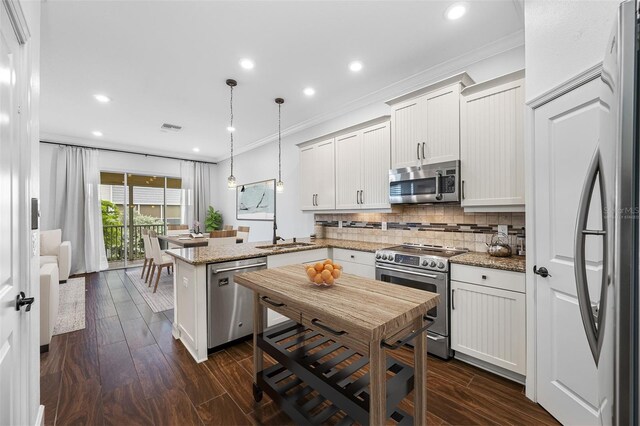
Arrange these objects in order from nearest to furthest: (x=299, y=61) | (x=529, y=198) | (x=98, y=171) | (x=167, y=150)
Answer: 1. (x=529, y=198)
2. (x=299, y=61)
3. (x=98, y=171)
4. (x=167, y=150)

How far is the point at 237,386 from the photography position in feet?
6.72

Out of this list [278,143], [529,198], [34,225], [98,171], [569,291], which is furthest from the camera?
[98,171]

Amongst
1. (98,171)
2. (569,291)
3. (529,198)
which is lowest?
(569,291)

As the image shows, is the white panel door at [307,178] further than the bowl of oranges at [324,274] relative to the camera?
Yes

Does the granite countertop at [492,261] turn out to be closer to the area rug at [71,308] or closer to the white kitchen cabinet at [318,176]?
the white kitchen cabinet at [318,176]

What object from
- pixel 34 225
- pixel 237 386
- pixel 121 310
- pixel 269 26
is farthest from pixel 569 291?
pixel 121 310

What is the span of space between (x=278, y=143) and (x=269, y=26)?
120 inches

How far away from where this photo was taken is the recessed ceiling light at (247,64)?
9.17ft

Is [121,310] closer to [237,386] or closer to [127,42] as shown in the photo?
[237,386]

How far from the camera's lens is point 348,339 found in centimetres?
125

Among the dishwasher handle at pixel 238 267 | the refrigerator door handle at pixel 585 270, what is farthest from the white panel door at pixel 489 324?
the dishwasher handle at pixel 238 267

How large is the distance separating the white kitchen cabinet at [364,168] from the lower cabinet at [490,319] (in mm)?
1263

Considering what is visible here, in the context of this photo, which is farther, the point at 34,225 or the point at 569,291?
the point at 569,291

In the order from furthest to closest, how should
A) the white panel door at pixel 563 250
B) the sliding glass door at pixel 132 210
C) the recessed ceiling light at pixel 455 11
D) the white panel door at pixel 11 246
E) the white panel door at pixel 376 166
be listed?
1. the sliding glass door at pixel 132 210
2. the white panel door at pixel 376 166
3. the recessed ceiling light at pixel 455 11
4. the white panel door at pixel 563 250
5. the white panel door at pixel 11 246
